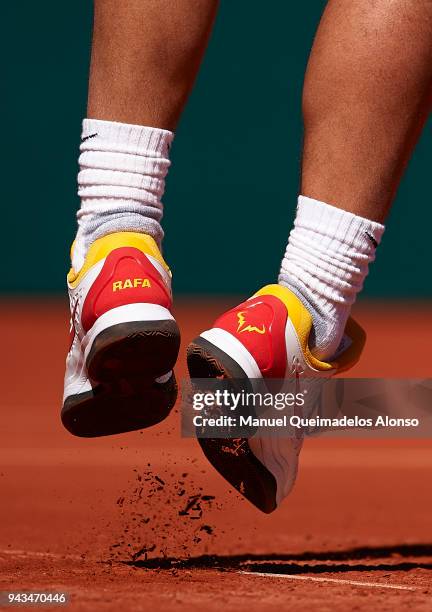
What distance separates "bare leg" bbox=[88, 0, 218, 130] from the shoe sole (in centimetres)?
30

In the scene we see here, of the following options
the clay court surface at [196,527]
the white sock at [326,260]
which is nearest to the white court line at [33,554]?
the clay court surface at [196,527]

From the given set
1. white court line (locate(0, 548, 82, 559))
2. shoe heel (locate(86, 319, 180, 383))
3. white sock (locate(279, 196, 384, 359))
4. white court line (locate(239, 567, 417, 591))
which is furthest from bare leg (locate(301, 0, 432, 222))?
white court line (locate(0, 548, 82, 559))

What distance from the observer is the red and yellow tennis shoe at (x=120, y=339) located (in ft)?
4.22

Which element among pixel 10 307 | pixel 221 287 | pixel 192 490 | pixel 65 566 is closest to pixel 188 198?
pixel 221 287

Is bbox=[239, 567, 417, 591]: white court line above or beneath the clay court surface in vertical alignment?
beneath

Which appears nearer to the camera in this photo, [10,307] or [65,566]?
[65,566]

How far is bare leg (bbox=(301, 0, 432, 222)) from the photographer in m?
1.35

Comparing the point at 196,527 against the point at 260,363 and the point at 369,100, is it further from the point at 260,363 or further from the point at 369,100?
the point at 369,100

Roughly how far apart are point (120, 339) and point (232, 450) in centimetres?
21

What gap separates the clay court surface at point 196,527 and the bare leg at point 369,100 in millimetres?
496

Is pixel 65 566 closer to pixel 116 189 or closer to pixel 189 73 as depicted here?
pixel 116 189

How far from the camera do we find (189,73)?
1.43 meters

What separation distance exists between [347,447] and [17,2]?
545 cm

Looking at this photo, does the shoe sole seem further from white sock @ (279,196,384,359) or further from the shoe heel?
white sock @ (279,196,384,359)
